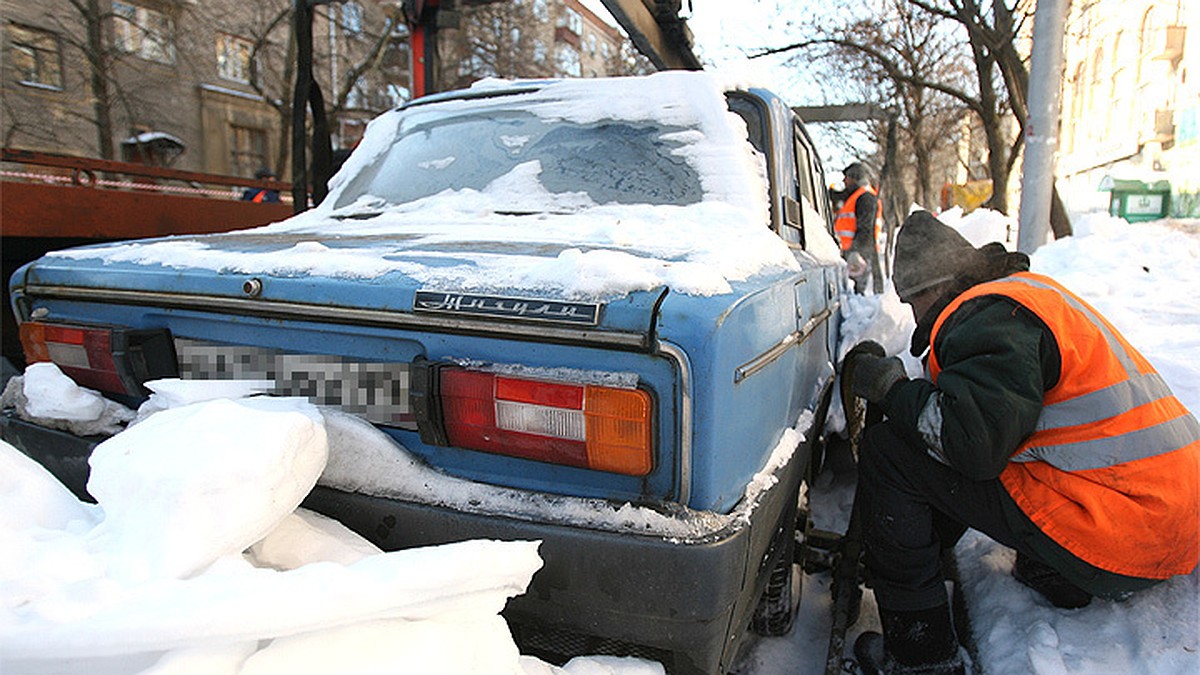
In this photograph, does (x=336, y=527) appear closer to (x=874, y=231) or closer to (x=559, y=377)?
(x=559, y=377)

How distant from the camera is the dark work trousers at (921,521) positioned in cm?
189

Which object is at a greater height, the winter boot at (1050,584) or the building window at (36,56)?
the building window at (36,56)

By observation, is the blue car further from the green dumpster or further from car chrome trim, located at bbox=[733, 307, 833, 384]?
the green dumpster

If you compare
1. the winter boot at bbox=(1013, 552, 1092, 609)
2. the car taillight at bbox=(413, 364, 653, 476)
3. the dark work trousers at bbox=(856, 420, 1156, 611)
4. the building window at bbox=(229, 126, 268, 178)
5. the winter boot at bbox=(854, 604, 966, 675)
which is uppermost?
the building window at bbox=(229, 126, 268, 178)

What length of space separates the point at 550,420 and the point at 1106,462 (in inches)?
57.7

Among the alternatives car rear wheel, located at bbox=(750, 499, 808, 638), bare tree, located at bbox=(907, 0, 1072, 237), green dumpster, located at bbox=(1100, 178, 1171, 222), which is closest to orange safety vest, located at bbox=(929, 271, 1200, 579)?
car rear wheel, located at bbox=(750, 499, 808, 638)

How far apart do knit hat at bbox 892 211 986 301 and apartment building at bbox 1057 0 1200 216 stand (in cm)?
1370

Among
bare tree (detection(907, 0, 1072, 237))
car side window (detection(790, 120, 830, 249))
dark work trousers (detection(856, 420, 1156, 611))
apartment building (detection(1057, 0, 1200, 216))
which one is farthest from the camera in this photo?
apartment building (detection(1057, 0, 1200, 216))

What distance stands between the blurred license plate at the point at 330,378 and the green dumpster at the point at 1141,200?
21.4 m

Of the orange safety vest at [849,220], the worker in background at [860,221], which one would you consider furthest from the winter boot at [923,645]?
the orange safety vest at [849,220]

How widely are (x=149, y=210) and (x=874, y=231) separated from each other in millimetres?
6773

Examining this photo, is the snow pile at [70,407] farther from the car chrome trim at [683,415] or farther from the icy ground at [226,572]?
the car chrome trim at [683,415]

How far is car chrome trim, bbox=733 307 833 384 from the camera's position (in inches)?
54.3

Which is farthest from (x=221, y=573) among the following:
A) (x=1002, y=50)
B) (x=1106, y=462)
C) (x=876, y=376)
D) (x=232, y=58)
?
(x=232, y=58)
